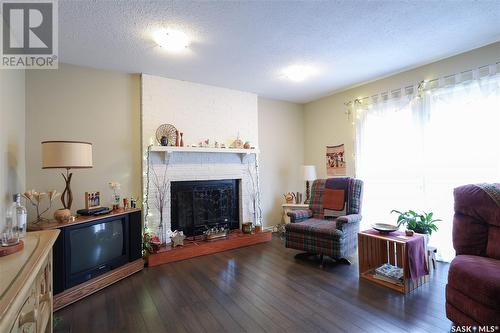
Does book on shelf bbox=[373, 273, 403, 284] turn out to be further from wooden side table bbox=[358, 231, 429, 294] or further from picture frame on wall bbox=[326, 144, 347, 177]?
picture frame on wall bbox=[326, 144, 347, 177]

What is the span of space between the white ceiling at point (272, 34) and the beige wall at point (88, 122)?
0.23 m

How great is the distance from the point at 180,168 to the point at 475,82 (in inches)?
152

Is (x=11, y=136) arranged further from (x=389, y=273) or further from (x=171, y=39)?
(x=389, y=273)

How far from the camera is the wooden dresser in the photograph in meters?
0.82

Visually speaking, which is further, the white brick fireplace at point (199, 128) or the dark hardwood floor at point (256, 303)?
the white brick fireplace at point (199, 128)

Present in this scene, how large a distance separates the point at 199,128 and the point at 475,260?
11.4 feet

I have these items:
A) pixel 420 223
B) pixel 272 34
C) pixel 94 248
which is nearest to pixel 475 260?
pixel 420 223

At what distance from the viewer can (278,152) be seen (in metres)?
4.81

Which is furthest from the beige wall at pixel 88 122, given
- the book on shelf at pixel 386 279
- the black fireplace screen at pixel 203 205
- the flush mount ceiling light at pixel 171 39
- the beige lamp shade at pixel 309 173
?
the book on shelf at pixel 386 279

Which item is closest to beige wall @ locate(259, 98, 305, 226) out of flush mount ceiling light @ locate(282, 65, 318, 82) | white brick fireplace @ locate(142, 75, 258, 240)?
white brick fireplace @ locate(142, 75, 258, 240)

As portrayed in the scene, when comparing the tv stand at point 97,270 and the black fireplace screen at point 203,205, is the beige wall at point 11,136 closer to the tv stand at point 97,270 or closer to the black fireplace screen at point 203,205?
the tv stand at point 97,270

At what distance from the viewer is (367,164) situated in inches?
151

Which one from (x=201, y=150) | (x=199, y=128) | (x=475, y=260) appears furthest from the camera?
(x=199, y=128)

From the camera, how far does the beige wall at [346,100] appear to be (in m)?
2.82
